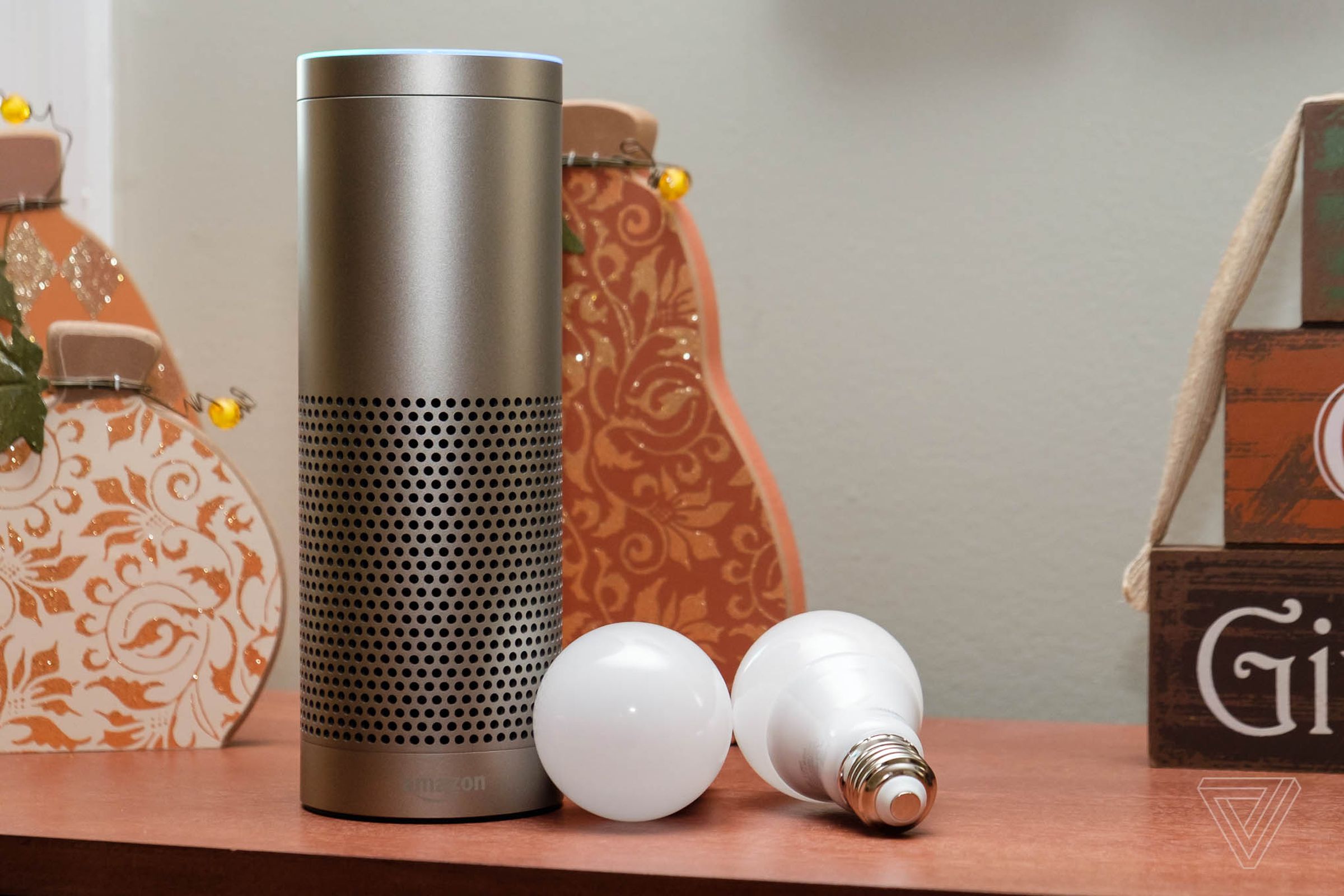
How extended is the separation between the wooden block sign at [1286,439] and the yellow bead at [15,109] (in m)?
0.68

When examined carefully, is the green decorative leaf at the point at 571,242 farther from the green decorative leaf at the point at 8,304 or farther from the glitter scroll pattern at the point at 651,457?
the green decorative leaf at the point at 8,304

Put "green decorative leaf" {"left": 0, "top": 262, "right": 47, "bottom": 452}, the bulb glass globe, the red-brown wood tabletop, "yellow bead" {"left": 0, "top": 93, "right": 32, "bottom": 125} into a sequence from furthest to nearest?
"yellow bead" {"left": 0, "top": 93, "right": 32, "bottom": 125} < "green decorative leaf" {"left": 0, "top": 262, "right": 47, "bottom": 452} < the bulb glass globe < the red-brown wood tabletop

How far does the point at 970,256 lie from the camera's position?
84cm

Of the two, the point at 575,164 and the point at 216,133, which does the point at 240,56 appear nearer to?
the point at 216,133

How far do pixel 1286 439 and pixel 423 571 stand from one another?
1.36 feet

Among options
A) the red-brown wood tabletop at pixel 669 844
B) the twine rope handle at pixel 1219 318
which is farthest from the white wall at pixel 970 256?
the red-brown wood tabletop at pixel 669 844

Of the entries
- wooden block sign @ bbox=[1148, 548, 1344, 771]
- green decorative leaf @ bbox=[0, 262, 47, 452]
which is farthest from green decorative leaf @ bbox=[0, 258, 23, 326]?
wooden block sign @ bbox=[1148, 548, 1344, 771]

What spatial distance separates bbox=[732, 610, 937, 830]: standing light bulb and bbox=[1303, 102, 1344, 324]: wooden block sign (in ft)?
0.89

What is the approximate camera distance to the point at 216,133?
932 mm

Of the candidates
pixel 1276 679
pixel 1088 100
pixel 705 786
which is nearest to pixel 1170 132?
pixel 1088 100

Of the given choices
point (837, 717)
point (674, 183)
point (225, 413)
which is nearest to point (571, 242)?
point (674, 183)

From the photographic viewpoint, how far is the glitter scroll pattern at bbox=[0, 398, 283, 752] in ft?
2.21

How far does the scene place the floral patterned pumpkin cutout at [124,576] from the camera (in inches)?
26.5

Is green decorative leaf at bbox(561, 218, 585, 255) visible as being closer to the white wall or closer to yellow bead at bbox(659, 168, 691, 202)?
yellow bead at bbox(659, 168, 691, 202)
